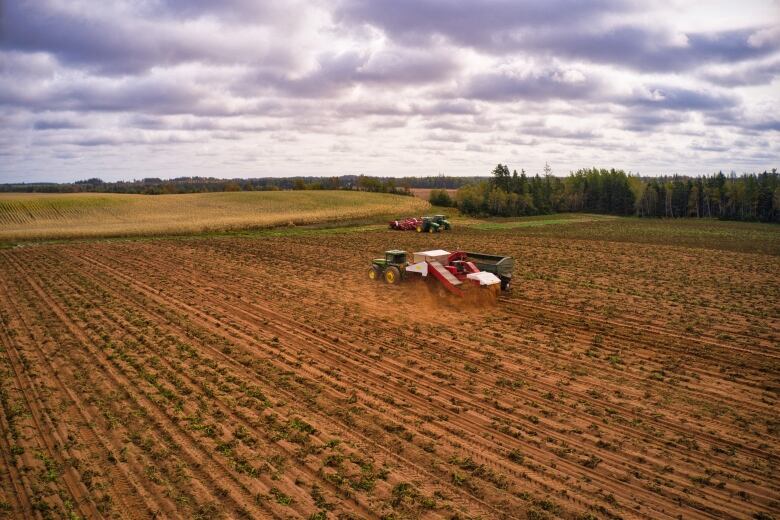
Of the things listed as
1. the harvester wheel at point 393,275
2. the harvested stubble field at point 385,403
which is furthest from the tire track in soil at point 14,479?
the harvester wheel at point 393,275

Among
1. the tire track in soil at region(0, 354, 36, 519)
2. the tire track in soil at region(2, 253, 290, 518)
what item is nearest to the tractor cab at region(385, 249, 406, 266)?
the tire track in soil at region(2, 253, 290, 518)

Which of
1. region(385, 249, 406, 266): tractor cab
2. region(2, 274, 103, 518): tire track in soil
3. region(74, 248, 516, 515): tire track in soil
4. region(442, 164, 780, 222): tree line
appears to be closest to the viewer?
region(2, 274, 103, 518): tire track in soil

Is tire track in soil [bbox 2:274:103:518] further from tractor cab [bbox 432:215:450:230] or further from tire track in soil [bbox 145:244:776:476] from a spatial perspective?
tractor cab [bbox 432:215:450:230]

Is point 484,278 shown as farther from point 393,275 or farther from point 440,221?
point 440,221

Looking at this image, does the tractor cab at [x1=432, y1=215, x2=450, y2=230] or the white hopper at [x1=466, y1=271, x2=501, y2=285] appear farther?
the tractor cab at [x1=432, y1=215, x2=450, y2=230]

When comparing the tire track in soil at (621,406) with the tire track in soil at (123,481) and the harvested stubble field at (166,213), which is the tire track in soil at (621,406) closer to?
the tire track in soil at (123,481)
